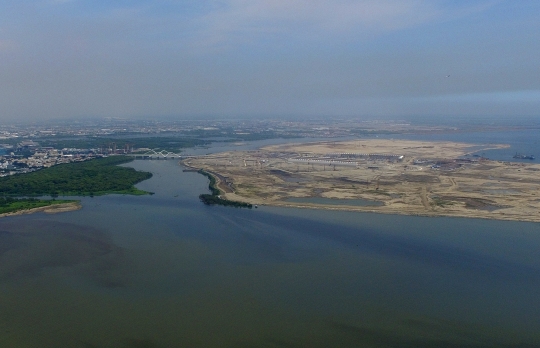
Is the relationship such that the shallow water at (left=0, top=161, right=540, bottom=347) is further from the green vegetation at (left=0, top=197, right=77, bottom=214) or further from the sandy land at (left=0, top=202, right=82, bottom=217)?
the green vegetation at (left=0, top=197, right=77, bottom=214)

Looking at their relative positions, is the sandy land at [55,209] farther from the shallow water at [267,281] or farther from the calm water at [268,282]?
the calm water at [268,282]

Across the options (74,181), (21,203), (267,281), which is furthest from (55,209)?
(267,281)

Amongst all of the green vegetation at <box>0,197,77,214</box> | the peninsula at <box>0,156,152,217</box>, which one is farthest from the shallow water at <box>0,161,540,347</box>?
the peninsula at <box>0,156,152,217</box>

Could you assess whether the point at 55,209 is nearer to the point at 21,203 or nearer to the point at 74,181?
the point at 21,203

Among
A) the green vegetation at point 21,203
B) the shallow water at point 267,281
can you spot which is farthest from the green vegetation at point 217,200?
the green vegetation at point 21,203

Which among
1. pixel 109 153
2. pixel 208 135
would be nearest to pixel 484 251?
pixel 109 153

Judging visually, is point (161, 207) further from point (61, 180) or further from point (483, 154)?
point (483, 154)
